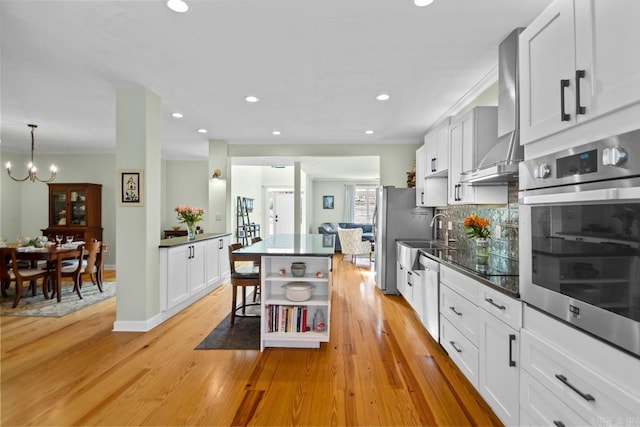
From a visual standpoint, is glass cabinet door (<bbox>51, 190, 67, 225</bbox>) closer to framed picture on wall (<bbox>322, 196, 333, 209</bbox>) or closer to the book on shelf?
the book on shelf

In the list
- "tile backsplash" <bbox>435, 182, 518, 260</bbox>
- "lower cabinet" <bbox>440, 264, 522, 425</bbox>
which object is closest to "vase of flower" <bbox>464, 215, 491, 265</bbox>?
"tile backsplash" <bbox>435, 182, 518, 260</bbox>

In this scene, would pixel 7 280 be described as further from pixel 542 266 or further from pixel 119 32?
pixel 542 266

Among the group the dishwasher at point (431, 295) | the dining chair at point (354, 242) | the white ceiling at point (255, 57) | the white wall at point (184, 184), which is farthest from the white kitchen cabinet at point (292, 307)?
the white wall at point (184, 184)

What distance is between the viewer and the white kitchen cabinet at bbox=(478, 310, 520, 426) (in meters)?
1.55

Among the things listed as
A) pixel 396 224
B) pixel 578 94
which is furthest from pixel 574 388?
pixel 396 224

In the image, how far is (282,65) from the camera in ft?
9.09

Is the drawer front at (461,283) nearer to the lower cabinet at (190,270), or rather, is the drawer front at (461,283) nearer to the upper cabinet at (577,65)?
the upper cabinet at (577,65)

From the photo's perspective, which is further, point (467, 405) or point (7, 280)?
point (7, 280)

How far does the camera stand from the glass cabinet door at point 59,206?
621cm

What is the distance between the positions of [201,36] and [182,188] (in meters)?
5.70

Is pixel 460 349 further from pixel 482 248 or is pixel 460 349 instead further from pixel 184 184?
pixel 184 184

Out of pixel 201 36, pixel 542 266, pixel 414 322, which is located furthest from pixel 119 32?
pixel 414 322

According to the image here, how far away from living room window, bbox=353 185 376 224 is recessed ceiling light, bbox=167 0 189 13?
928 cm

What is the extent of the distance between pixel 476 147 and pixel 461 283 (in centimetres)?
123
